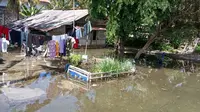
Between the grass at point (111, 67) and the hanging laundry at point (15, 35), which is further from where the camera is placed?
the hanging laundry at point (15, 35)

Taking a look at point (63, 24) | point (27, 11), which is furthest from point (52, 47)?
point (27, 11)

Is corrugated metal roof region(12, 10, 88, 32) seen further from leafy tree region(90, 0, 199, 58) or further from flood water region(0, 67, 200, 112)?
flood water region(0, 67, 200, 112)

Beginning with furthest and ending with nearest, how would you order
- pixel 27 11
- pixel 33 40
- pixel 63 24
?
pixel 27 11
pixel 63 24
pixel 33 40

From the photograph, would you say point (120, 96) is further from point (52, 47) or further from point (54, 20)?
point (54, 20)

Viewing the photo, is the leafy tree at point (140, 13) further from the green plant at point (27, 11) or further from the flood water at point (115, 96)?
the green plant at point (27, 11)

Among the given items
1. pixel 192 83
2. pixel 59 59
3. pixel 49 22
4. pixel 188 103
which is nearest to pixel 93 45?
pixel 49 22

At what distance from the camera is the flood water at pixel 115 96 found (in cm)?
938

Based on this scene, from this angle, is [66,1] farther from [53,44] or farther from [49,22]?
[53,44]

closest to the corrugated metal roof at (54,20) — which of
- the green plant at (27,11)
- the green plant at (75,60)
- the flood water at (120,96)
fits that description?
the green plant at (27,11)

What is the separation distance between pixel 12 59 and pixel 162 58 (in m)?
11.2

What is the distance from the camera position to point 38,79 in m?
13.1

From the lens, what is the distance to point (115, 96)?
37.2 feet

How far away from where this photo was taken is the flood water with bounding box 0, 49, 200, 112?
30.8 feet

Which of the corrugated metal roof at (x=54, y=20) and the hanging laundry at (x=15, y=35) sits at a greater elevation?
the corrugated metal roof at (x=54, y=20)
